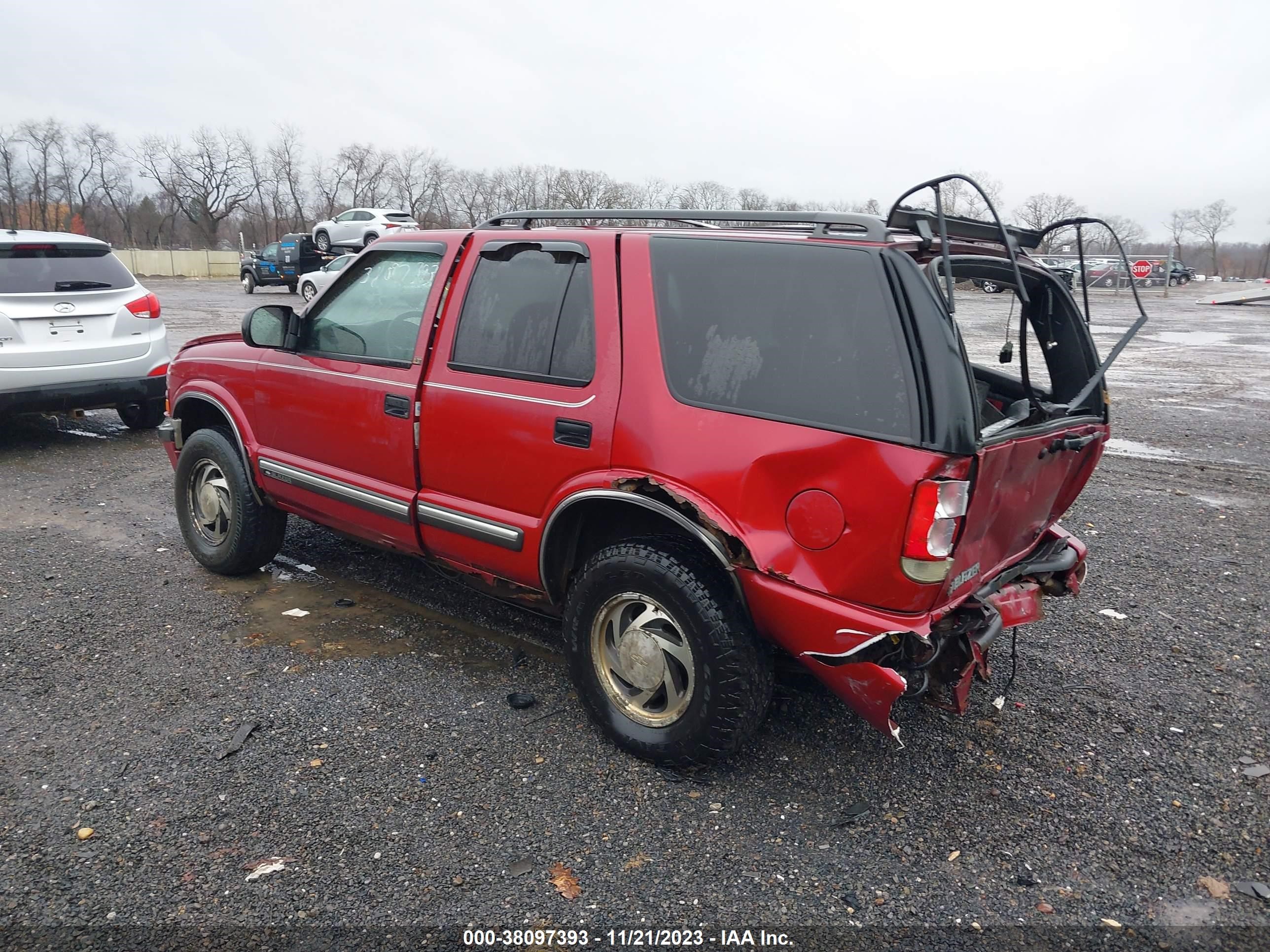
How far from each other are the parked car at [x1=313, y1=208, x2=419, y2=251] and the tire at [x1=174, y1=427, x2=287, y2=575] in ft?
83.8

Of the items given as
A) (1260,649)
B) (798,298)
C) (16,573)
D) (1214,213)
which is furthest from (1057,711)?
(1214,213)

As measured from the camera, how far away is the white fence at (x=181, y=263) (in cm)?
5178

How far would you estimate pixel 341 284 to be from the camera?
4352mm

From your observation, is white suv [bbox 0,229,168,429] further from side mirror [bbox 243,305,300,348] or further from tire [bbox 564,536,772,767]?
tire [bbox 564,536,772,767]

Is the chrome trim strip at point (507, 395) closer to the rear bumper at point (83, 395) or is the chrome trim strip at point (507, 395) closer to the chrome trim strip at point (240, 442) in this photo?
the chrome trim strip at point (240, 442)

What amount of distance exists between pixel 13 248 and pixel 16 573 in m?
3.79

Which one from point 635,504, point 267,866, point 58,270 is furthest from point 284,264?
point 267,866

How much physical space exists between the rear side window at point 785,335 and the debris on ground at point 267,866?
1946 mm

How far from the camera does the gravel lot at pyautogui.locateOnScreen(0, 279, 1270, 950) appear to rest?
8.41ft

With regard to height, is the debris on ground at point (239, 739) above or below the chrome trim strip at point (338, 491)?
below

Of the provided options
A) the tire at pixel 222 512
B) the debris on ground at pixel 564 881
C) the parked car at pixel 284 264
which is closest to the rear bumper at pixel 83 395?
the tire at pixel 222 512

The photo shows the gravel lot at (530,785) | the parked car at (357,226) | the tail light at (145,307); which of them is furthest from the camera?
the parked car at (357,226)

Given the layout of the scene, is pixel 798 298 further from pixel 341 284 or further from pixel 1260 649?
pixel 1260 649

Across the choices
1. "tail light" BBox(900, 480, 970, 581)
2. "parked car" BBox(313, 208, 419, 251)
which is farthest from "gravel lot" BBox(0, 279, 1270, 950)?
"parked car" BBox(313, 208, 419, 251)
